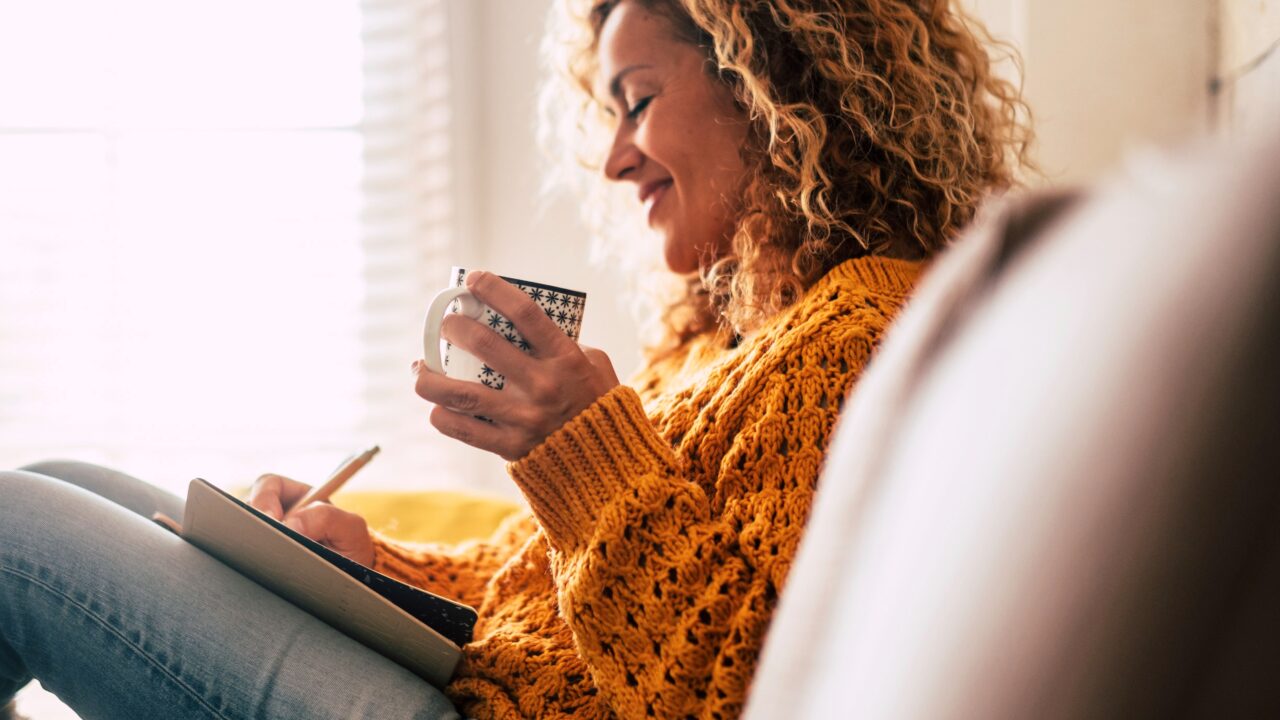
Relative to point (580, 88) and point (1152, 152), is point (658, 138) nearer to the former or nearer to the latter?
point (580, 88)

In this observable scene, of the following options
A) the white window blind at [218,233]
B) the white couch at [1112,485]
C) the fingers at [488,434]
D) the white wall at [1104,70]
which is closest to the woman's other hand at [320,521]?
the fingers at [488,434]

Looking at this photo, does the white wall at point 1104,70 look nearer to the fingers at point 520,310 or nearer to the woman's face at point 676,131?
the woman's face at point 676,131

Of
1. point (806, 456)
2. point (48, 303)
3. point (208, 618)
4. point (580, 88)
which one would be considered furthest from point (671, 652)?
point (48, 303)

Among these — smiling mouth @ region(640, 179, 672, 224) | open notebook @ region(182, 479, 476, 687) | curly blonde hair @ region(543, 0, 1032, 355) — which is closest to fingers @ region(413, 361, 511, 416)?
open notebook @ region(182, 479, 476, 687)

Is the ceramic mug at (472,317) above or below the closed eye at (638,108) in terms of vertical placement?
below

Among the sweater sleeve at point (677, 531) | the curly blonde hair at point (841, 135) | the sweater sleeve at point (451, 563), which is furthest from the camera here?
the sweater sleeve at point (451, 563)

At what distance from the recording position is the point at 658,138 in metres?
0.90

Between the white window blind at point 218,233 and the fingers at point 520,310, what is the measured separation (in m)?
1.42

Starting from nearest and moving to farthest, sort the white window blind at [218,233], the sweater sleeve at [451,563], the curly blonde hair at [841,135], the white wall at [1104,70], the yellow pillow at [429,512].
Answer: the curly blonde hair at [841,135] → the sweater sleeve at [451,563] → the white wall at [1104,70] → the yellow pillow at [429,512] → the white window blind at [218,233]

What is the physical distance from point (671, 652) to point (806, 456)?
16 centimetres

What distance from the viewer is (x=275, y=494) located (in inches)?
34.7

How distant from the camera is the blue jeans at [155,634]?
657 millimetres

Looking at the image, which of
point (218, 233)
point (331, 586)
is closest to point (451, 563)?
point (331, 586)

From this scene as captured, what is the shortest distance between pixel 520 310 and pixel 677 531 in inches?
7.2
